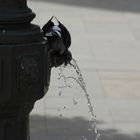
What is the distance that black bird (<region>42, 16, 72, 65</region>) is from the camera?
3551mm

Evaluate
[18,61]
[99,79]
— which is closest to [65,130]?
[99,79]

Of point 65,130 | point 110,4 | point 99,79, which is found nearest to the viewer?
point 65,130

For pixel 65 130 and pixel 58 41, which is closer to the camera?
pixel 58 41

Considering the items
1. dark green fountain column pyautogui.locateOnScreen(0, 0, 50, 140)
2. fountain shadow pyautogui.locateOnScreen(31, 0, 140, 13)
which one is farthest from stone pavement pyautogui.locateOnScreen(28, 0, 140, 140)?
dark green fountain column pyautogui.locateOnScreen(0, 0, 50, 140)

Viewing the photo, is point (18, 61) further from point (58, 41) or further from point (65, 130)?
point (65, 130)

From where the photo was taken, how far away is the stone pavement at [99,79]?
681 centimetres

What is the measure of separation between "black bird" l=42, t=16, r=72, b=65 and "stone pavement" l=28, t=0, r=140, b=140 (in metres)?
2.88

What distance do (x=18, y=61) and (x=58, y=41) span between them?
0.46 meters

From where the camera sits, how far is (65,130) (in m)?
6.71

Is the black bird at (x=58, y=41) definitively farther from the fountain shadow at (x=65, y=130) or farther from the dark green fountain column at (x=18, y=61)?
the fountain shadow at (x=65, y=130)

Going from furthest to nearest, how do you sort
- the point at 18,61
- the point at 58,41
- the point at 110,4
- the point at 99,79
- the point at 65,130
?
the point at 110,4 → the point at 99,79 → the point at 65,130 → the point at 58,41 → the point at 18,61

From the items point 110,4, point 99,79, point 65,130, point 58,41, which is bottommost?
point 110,4

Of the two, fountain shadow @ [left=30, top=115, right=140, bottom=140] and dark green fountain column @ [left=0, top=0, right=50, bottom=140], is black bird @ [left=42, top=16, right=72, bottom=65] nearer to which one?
dark green fountain column @ [left=0, top=0, right=50, bottom=140]

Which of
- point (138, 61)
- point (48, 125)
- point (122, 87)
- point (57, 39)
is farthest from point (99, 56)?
point (57, 39)
